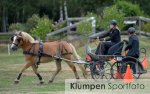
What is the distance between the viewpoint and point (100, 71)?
1789cm

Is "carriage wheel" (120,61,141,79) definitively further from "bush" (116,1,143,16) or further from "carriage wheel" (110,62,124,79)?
"bush" (116,1,143,16)

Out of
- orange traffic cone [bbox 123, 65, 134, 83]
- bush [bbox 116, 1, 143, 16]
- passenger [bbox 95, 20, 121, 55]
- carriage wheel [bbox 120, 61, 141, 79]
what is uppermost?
bush [bbox 116, 1, 143, 16]

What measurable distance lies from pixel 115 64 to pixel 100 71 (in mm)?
559

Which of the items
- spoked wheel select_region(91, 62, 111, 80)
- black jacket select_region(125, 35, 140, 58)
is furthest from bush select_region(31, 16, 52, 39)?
black jacket select_region(125, 35, 140, 58)

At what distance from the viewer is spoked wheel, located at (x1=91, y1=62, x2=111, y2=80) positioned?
17.9m

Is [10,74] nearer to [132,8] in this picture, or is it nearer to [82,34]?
[82,34]

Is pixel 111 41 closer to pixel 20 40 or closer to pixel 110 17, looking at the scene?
pixel 20 40

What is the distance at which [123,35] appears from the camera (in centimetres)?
4088

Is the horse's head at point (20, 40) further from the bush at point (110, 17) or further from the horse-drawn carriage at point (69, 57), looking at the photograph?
the bush at point (110, 17)

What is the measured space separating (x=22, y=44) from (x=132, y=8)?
100ft

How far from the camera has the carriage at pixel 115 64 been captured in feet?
58.4

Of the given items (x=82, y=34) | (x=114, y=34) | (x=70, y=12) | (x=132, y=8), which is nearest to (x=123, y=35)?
(x=82, y=34)

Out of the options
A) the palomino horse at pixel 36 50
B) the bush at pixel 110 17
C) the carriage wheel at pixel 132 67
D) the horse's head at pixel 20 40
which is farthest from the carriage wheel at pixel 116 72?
the bush at pixel 110 17

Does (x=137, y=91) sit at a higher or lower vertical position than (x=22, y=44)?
lower
